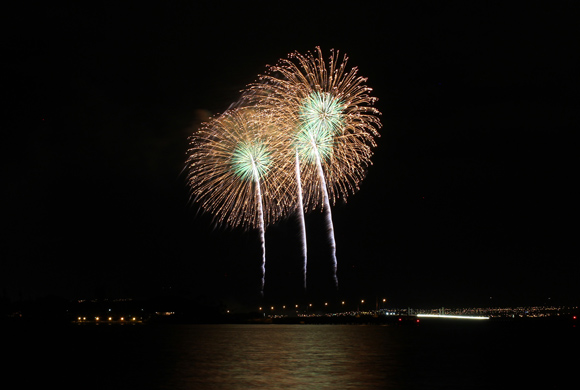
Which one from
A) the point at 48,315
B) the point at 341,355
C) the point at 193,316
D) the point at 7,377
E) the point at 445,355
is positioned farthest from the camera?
the point at 48,315

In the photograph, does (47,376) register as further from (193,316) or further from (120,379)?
(193,316)

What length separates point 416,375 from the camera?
1142 inches

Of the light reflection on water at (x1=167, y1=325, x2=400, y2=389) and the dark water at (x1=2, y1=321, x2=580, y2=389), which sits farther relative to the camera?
the dark water at (x1=2, y1=321, x2=580, y2=389)

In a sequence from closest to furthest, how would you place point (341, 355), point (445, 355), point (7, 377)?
point (7, 377), point (341, 355), point (445, 355)

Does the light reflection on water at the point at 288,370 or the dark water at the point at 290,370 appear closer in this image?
the light reflection on water at the point at 288,370

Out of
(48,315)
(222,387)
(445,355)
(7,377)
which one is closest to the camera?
(222,387)

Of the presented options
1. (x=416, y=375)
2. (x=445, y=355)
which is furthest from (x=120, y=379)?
(x=445, y=355)

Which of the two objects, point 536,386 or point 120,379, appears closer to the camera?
point 536,386

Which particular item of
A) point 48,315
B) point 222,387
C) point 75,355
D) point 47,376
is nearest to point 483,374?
point 222,387

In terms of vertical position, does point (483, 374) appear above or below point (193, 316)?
below

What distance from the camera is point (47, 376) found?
92.6ft

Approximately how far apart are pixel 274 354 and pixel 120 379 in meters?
13.7

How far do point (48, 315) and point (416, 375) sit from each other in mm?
177328

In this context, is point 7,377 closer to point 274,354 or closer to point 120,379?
point 120,379
